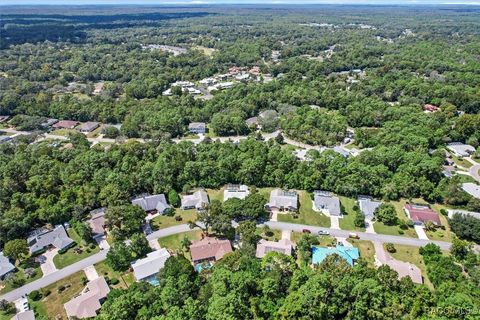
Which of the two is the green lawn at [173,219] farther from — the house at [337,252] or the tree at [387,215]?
the tree at [387,215]

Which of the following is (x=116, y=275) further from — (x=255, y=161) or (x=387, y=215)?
(x=387, y=215)

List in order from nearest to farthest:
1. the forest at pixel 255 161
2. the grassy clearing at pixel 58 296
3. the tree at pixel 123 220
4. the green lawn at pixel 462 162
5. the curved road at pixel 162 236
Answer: the forest at pixel 255 161, the grassy clearing at pixel 58 296, the curved road at pixel 162 236, the tree at pixel 123 220, the green lawn at pixel 462 162

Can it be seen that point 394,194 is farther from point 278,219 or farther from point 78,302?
point 78,302

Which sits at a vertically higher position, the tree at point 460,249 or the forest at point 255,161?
the forest at point 255,161

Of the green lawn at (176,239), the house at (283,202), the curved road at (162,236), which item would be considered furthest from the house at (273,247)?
the green lawn at (176,239)

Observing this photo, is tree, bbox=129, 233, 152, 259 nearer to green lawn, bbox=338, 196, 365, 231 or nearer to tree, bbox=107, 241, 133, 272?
tree, bbox=107, 241, 133, 272

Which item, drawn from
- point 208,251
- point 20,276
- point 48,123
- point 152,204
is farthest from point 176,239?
point 48,123

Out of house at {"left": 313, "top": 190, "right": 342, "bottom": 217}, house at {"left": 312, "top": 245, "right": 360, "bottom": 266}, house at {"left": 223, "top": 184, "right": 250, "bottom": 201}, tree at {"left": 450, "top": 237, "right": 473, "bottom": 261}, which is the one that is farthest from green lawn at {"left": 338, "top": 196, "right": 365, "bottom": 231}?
house at {"left": 223, "top": 184, "right": 250, "bottom": 201}
